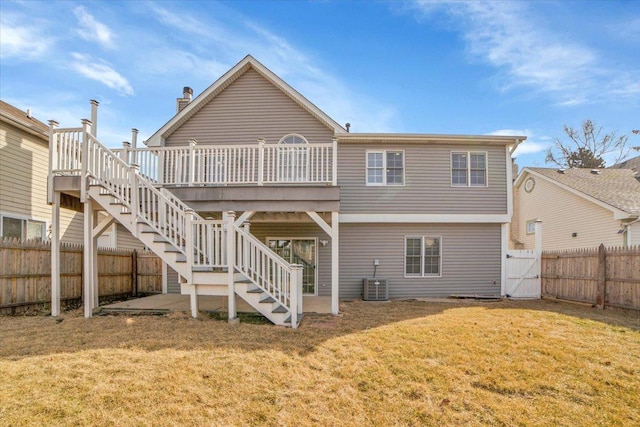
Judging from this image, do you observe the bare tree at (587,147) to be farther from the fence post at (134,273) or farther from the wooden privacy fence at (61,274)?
the fence post at (134,273)

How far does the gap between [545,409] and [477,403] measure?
0.71 metres

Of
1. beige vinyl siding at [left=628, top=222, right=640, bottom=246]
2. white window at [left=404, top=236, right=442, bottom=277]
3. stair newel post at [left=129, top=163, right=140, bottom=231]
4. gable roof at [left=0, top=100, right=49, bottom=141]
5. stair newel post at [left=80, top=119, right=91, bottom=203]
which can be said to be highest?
gable roof at [left=0, top=100, right=49, bottom=141]

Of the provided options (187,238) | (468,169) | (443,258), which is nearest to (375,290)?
(443,258)

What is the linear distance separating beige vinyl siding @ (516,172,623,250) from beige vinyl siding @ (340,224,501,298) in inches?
198

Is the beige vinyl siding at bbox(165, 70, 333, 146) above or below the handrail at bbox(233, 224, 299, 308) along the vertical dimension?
above

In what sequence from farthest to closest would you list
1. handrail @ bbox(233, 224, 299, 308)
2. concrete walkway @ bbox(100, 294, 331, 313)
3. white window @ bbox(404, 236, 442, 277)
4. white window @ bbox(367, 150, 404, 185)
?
white window @ bbox(404, 236, 442, 277) < white window @ bbox(367, 150, 404, 185) < concrete walkway @ bbox(100, 294, 331, 313) < handrail @ bbox(233, 224, 299, 308)

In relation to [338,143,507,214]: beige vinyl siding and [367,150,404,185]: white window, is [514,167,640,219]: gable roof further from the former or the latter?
[367,150,404,185]: white window

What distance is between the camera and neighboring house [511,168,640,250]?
39.8 feet

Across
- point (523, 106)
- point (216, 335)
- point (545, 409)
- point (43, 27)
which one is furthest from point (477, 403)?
point (523, 106)

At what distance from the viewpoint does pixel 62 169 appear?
7762 millimetres

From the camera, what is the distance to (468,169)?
1126cm

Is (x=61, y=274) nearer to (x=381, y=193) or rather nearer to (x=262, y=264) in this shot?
(x=262, y=264)

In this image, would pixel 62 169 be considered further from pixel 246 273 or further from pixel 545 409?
pixel 545 409

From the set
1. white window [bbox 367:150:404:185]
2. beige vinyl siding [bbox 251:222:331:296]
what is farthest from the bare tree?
beige vinyl siding [bbox 251:222:331:296]
